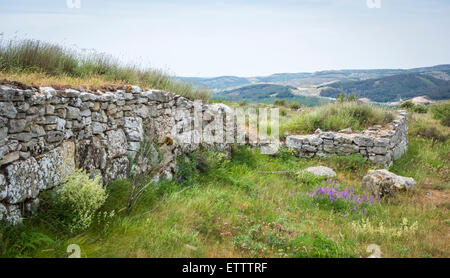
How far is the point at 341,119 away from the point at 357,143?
1.86 meters

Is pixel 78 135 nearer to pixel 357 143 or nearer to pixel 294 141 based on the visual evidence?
pixel 294 141

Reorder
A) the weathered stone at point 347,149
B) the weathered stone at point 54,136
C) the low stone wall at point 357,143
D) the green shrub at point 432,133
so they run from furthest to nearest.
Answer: the green shrub at point 432,133 < the weathered stone at point 347,149 < the low stone wall at point 357,143 < the weathered stone at point 54,136

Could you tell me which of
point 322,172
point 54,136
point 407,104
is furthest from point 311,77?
point 54,136

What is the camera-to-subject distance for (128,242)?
11.9 feet

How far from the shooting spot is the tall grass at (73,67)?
526 cm

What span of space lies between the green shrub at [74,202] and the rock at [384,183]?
19.3ft

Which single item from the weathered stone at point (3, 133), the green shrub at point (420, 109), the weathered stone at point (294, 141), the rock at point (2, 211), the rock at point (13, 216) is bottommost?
the weathered stone at point (294, 141)

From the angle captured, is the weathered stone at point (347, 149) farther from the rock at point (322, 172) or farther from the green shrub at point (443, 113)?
the green shrub at point (443, 113)

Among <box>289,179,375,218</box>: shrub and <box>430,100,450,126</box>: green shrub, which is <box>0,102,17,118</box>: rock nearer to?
<box>289,179,375,218</box>: shrub

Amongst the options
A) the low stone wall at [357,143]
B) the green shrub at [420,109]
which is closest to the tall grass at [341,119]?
the low stone wall at [357,143]

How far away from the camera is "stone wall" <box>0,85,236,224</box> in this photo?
11.3ft

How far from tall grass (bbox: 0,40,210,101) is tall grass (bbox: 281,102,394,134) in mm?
4349

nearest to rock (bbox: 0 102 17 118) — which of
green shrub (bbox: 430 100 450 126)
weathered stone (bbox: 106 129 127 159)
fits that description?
weathered stone (bbox: 106 129 127 159)

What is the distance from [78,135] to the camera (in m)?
4.55
